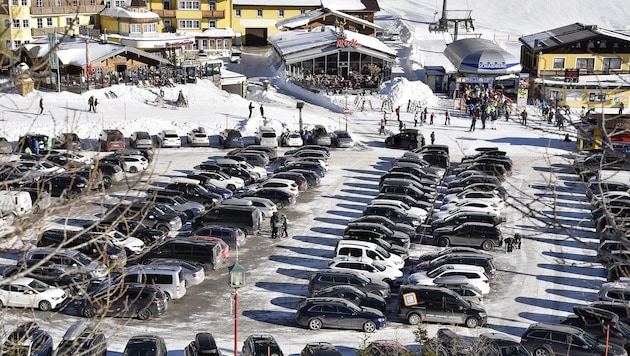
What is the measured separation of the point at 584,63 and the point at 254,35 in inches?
1228

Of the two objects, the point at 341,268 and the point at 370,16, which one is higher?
the point at 370,16

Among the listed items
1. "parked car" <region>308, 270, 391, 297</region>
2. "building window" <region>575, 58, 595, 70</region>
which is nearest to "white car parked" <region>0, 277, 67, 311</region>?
"parked car" <region>308, 270, 391, 297</region>

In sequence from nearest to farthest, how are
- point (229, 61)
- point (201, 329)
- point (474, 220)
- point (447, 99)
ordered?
point (201, 329), point (474, 220), point (447, 99), point (229, 61)

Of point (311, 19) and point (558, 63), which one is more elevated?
point (311, 19)

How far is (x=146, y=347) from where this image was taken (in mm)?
22656

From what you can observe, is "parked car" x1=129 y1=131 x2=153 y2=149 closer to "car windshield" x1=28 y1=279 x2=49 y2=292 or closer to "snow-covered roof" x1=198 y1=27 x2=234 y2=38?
"car windshield" x1=28 y1=279 x2=49 y2=292

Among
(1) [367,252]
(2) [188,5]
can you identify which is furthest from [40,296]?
(2) [188,5]

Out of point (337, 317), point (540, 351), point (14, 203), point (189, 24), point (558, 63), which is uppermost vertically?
point (189, 24)

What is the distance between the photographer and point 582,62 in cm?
6550

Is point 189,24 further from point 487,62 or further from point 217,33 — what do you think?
point 487,62

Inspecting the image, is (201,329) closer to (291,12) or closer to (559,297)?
Answer: (559,297)

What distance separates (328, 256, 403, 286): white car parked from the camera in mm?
29891

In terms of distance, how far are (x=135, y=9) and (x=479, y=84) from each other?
26509 mm

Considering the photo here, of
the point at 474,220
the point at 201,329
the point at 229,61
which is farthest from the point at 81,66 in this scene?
the point at 201,329
